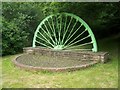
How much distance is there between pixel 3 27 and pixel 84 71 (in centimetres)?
569

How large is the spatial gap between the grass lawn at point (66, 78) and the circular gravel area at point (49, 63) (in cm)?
19

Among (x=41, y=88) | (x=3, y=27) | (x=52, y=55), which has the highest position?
(x=3, y=27)

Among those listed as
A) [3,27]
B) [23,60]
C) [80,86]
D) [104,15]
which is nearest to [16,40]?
[3,27]

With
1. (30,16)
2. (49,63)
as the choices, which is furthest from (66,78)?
(30,16)

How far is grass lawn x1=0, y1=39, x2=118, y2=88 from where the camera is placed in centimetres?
656

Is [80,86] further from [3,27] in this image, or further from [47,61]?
[3,27]

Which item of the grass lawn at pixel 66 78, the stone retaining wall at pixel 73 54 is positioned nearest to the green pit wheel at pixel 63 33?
the stone retaining wall at pixel 73 54

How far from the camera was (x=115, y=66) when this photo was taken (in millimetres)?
8273

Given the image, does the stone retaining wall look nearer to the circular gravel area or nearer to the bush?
the circular gravel area

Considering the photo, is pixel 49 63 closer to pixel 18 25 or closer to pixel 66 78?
pixel 66 78

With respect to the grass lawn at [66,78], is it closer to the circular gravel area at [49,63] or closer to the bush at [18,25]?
the circular gravel area at [49,63]

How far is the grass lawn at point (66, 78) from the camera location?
656 centimetres

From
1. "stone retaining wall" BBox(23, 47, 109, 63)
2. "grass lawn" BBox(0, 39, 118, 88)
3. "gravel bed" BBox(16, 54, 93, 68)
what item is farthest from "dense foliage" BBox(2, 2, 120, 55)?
"grass lawn" BBox(0, 39, 118, 88)

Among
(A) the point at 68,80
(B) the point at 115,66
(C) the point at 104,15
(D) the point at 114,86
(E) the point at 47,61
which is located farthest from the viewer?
(C) the point at 104,15
